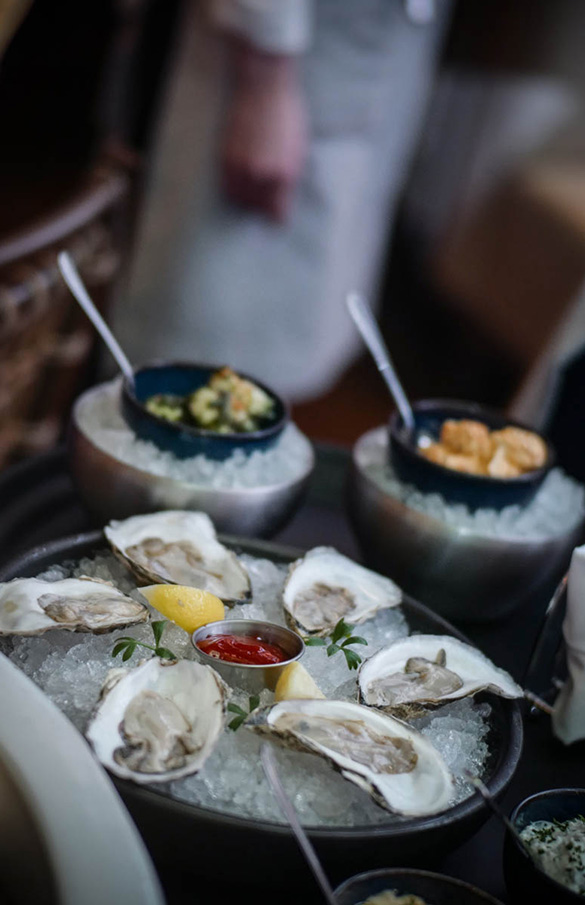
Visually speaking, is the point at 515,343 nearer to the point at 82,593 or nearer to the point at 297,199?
the point at 297,199

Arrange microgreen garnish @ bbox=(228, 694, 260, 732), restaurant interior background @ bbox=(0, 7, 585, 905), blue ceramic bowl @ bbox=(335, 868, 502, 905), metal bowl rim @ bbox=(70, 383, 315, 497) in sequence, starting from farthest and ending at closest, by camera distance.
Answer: restaurant interior background @ bbox=(0, 7, 585, 905) → metal bowl rim @ bbox=(70, 383, 315, 497) → microgreen garnish @ bbox=(228, 694, 260, 732) → blue ceramic bowl @ bbox=(335, 868, 502, 905)

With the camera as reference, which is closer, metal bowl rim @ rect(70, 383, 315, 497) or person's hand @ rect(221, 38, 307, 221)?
metal bowl rim @ rect(70, 383, 315, 497)

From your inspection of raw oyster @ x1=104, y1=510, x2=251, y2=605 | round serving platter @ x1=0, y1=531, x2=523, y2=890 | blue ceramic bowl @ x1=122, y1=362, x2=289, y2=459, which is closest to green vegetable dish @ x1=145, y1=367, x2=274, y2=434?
blue ceramic bowl @ x1=122, y1=362, x2=289, y2=459

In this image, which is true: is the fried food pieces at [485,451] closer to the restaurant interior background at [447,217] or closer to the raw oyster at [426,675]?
the raw oyster at [426,675]

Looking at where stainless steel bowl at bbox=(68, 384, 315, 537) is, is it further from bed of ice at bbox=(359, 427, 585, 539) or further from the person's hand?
the person's hand

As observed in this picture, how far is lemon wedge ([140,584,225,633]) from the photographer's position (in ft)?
2.60

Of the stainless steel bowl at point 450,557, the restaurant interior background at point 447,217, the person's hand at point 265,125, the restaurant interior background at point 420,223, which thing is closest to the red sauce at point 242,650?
the stainless steel bowl at point 450,557

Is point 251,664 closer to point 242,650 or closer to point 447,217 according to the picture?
point 242,650

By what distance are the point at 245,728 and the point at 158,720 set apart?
0.22 ft

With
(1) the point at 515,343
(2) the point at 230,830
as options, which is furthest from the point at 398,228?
(2) the point at 230,830

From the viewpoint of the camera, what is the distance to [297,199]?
2.49 metres

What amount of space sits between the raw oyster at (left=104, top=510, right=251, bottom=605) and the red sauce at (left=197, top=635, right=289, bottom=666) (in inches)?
2.9

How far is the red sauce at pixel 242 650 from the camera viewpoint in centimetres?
76

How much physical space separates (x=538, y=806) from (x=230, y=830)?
0.24m
